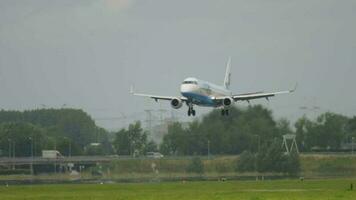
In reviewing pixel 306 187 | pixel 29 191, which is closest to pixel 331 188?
pixel 306 187

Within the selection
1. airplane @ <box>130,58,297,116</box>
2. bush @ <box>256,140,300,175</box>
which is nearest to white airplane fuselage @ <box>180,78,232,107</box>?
airplane @ <box>130,58,297,116</box>

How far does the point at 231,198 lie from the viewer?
9619cm

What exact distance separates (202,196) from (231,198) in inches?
223

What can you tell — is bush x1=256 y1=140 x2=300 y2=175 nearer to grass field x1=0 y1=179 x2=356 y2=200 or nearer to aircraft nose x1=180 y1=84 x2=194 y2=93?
aircraft nose x1=180 y1=84 x2=194 y2=93

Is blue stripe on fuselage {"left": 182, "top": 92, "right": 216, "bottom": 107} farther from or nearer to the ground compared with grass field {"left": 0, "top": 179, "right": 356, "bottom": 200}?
farther from the ground

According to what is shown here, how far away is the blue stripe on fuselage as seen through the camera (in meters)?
138

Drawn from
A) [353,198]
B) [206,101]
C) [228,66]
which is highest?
[228,66]

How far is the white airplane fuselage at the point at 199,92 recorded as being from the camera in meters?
138

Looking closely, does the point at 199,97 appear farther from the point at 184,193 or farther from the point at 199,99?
the point at 184,193

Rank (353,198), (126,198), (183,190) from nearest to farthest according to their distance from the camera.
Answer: (353,198) < (126,198) < (183,190)

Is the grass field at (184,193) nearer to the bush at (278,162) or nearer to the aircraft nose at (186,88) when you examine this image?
the aircraft nose at (186,88)

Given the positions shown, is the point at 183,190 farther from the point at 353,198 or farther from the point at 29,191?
the point at 353,198

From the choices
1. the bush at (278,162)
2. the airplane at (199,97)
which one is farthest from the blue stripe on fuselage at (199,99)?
the bush at (278,162)

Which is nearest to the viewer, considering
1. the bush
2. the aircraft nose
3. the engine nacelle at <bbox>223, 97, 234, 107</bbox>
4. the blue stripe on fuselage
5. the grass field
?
the grass field
